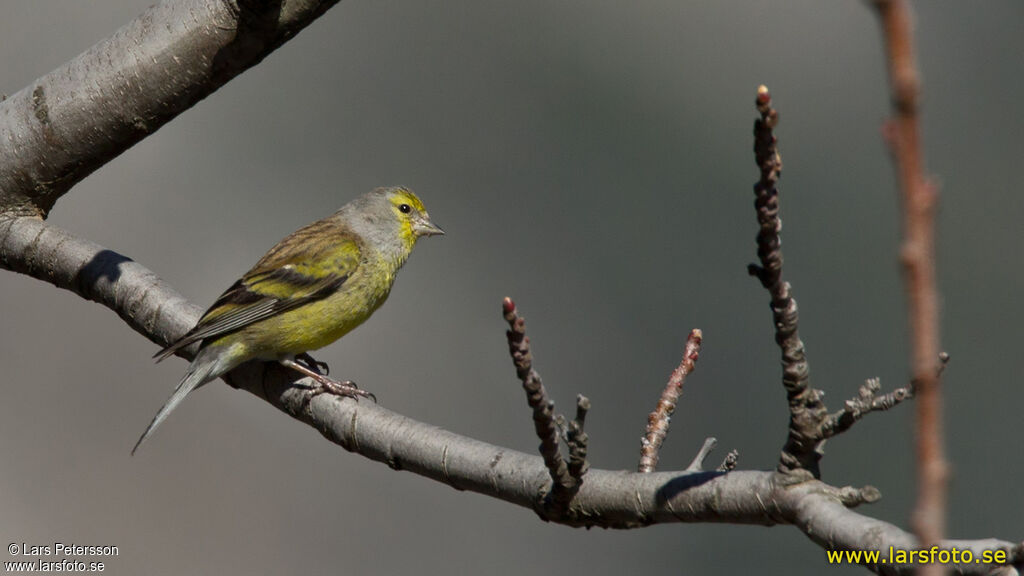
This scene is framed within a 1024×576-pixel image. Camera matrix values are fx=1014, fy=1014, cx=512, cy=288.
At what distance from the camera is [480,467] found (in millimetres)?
2398

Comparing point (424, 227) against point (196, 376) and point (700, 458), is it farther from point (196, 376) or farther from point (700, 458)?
point (700, 458)

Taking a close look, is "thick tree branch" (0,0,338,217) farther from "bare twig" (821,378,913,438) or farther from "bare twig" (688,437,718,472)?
"bare twig" (821,378,913,438)

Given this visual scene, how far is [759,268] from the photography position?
1562mm

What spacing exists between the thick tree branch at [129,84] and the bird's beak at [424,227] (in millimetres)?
2350

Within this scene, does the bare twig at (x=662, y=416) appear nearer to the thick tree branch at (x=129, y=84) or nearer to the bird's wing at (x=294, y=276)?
the thick tree branch at (x=129, y=84)

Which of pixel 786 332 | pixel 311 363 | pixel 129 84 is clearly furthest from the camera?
pixel 311 363

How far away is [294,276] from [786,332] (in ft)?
11.0

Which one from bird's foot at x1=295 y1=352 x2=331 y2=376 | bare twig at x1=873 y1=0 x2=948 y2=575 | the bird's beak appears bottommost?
bare twig at x1=873 y1=0 x2=948 y2=575

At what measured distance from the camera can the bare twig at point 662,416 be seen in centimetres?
261

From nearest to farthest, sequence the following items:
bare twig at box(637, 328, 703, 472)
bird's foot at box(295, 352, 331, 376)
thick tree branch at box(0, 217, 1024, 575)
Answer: thick tree branch at box(0, 217, 1024, 575), bare twig at box(637, 328, 703, 472), bird's foot at box(295, 352, 331, 376)

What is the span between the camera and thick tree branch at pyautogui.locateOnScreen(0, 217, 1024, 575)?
1657 millimetres

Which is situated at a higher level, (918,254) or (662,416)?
(662,416)

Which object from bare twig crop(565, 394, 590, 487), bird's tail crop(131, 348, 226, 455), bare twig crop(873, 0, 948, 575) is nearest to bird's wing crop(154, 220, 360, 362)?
bird's tail crop(131, 348, 226, 455)

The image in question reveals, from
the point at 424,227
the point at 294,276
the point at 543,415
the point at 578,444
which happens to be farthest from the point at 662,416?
the point at 424,227
